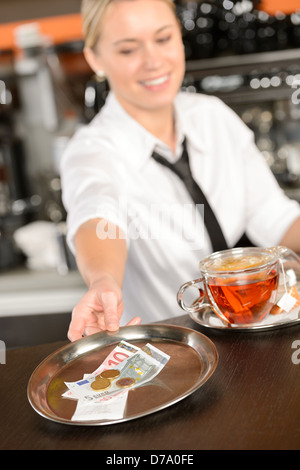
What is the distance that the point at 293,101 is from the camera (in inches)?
105

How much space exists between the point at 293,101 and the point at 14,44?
56.9 inches

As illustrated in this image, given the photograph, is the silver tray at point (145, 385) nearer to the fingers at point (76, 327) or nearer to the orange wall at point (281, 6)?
the fingers at point (76, 327)

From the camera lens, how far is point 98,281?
989 mm

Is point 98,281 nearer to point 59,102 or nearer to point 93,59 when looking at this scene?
point 93,59

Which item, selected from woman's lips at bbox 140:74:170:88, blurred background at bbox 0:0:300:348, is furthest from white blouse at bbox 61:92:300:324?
blurred background at bbox 0:0:300:348

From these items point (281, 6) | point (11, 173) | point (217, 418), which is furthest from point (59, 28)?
point (217, 418)

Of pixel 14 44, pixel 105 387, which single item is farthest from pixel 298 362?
pixel 14 44

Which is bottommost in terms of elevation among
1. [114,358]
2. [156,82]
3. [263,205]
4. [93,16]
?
[263,205]

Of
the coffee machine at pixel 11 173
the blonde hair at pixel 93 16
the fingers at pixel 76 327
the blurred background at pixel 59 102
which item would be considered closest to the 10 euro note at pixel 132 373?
the fingers at pixel 76 327

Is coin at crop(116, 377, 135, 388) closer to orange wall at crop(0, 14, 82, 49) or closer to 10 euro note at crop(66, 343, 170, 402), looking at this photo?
10 euro note at crop(66, 343, 170, 402)

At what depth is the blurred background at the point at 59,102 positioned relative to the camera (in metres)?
2.55

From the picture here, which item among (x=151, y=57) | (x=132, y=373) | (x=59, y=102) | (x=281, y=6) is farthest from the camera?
(x=59, y=102)

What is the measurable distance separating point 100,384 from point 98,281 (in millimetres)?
223

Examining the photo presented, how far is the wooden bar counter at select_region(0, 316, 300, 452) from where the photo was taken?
2.21 ft
